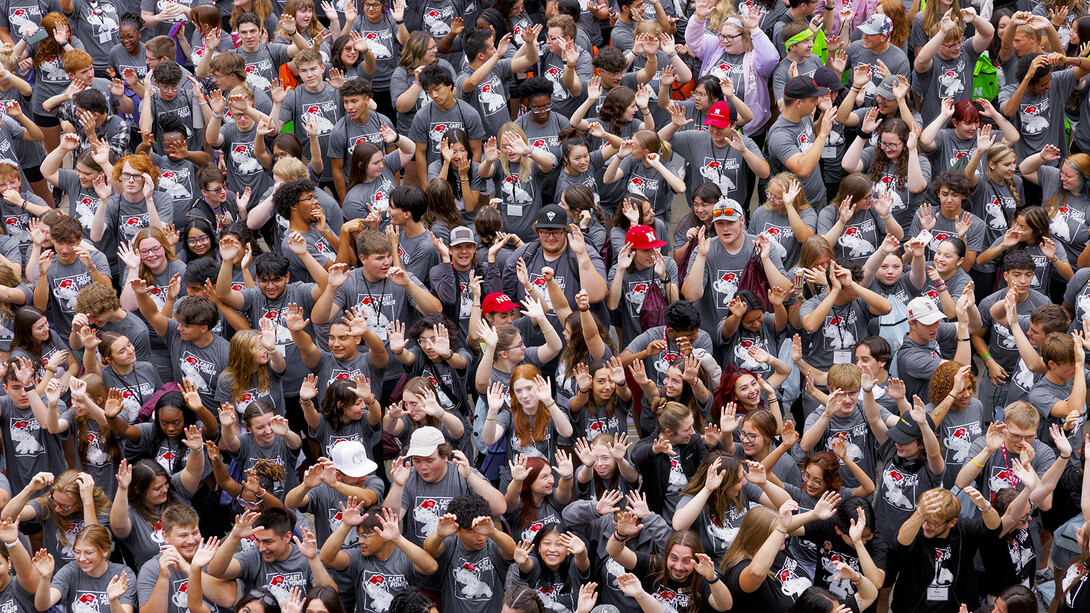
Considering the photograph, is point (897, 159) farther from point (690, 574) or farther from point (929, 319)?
point (690, 574)

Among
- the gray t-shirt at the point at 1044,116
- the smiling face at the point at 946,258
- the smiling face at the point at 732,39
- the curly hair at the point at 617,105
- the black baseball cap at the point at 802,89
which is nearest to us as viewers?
the smiling face at the point at 946,258

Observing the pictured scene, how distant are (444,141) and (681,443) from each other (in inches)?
139

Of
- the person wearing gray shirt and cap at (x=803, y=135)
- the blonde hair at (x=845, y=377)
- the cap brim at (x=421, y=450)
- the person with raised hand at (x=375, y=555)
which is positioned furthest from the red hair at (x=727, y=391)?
the person wearing gray shirt and cap at (x=803, y=135)

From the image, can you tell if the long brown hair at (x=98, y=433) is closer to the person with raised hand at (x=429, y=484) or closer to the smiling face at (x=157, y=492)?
the smiling face at (x=157, y=492)

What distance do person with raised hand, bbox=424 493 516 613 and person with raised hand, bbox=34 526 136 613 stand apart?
1814mm

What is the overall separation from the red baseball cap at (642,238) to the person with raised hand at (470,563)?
2.44 meters

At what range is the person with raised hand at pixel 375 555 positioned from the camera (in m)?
7.73

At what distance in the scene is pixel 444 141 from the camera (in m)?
10.6

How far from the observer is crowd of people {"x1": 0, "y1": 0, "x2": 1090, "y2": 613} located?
313 inches

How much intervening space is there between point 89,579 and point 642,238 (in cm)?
434

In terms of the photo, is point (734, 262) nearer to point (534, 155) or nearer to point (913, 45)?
point (534, 155)

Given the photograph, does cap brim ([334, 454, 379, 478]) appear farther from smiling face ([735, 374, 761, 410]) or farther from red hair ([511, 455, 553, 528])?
smiling face ([735, 374, 761, 410])

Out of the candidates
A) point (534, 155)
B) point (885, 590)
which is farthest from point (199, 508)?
point (885, 590)

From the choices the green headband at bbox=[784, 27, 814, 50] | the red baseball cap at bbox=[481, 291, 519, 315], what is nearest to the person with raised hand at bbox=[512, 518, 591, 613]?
the red baseball cap at bbox=[481, 291, 519, 315]
